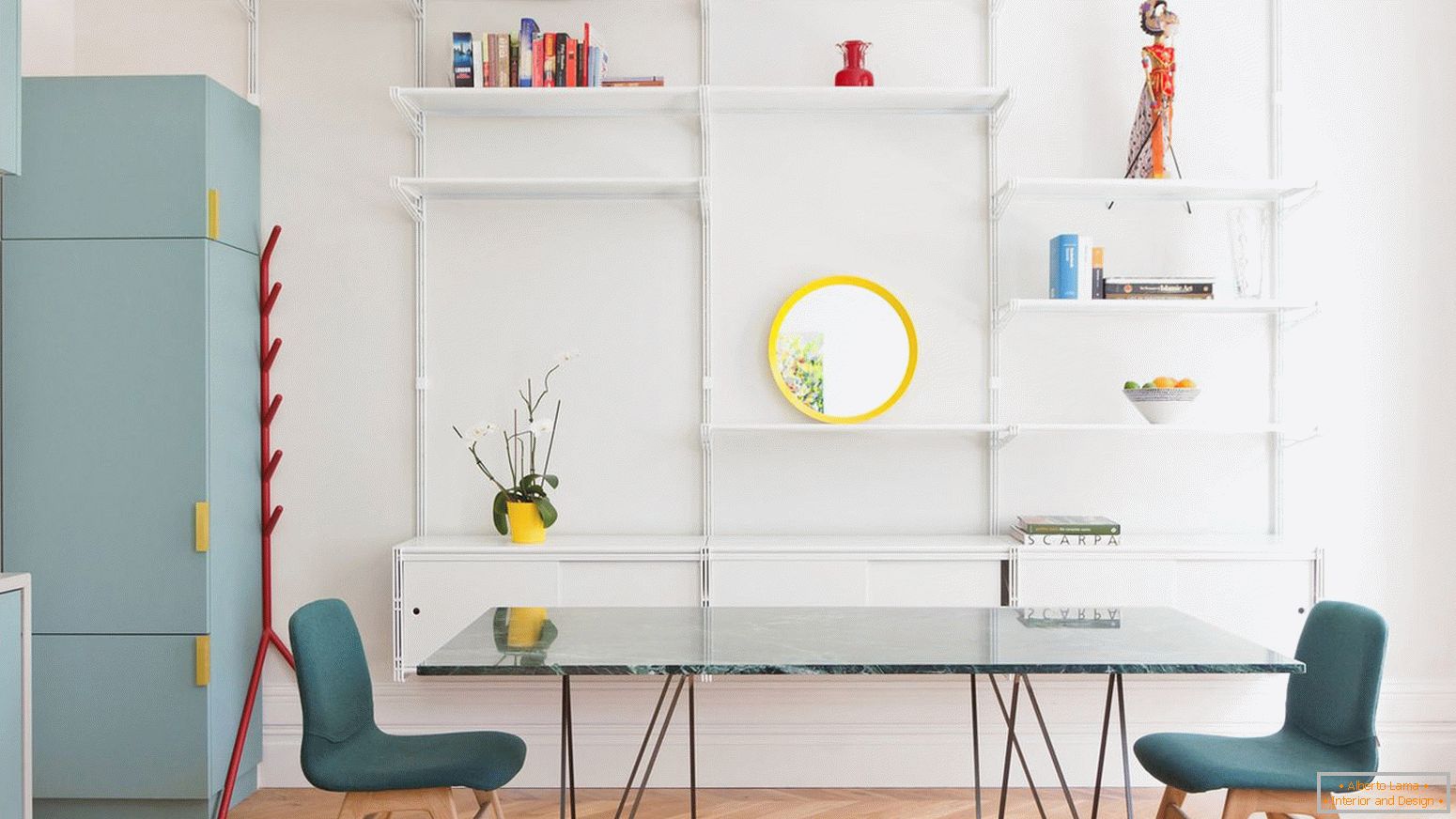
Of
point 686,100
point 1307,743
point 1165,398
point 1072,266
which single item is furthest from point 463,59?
point 1307,743

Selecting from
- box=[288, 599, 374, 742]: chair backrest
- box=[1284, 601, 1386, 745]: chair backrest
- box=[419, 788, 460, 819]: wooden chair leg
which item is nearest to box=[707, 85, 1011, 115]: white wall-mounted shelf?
box=[1284, 601, 1386, 745]: chair backrest

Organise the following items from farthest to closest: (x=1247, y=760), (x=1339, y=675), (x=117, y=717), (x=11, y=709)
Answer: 1. (x=117, y=717)
2. (x=11, y=709)
3. (x=1339, y=675)
4. (x=1247, y=760)

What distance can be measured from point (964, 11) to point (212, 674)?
3415mm

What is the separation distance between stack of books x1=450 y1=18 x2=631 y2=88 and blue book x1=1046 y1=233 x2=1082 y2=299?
1.66 m

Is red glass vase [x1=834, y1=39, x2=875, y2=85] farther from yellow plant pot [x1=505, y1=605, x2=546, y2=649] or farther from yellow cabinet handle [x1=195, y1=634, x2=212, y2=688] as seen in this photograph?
yellow cabinet handle [x1=195, y1=634, x2=212, y2=688]

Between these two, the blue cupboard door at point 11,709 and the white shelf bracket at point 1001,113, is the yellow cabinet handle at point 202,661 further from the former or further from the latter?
the white shelf bracket at point 1001,113

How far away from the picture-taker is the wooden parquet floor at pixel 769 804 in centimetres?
365

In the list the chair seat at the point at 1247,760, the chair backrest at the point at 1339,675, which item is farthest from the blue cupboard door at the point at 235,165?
the chair backrest at the point at 1339,675

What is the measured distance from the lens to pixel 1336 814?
247cm

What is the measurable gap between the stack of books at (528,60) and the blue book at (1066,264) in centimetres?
166

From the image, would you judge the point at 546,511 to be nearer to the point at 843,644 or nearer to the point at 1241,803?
the point at 843,644

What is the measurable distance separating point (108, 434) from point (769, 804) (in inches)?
96.6

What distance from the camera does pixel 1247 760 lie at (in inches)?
103

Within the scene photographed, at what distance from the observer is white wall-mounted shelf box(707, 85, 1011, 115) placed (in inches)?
146
